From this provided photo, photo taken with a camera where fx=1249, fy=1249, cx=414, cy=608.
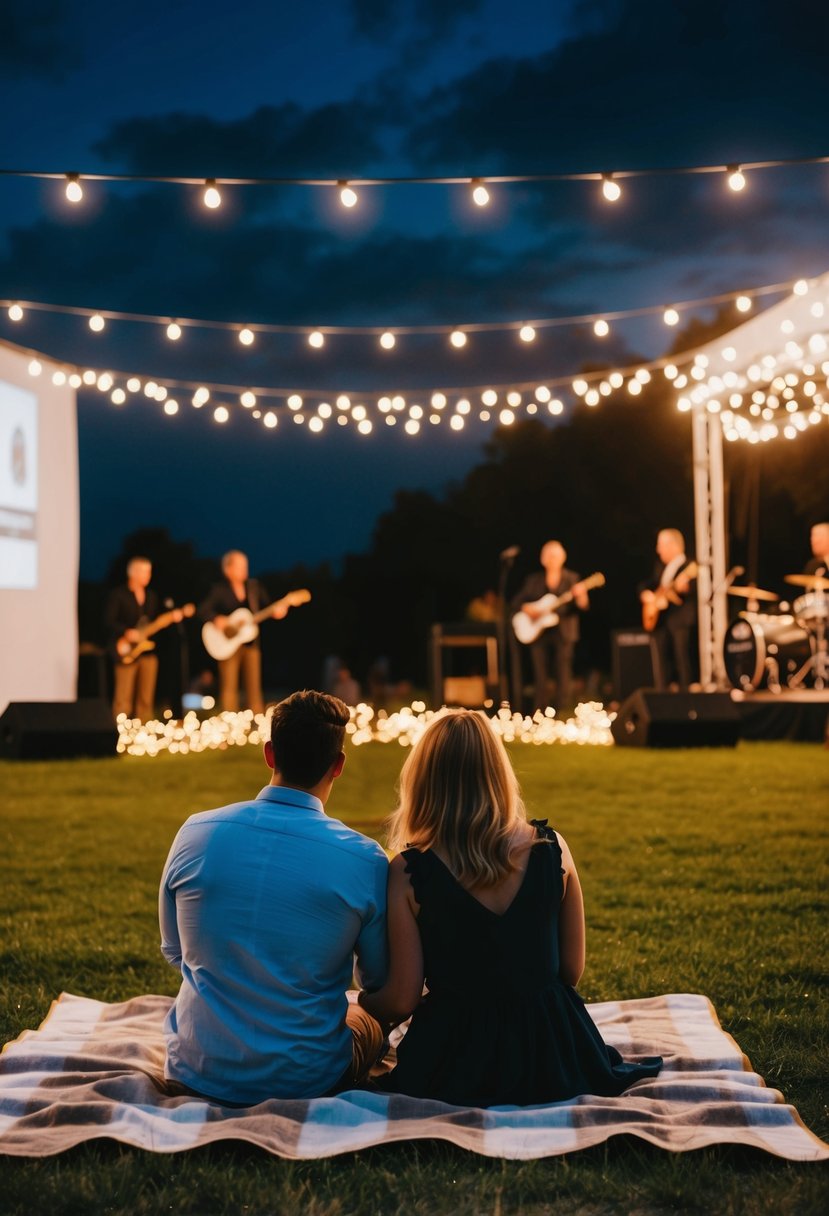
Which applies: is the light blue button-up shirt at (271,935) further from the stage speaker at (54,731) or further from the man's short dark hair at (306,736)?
the stage speaker at (54,731)

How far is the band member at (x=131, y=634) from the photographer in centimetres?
1181

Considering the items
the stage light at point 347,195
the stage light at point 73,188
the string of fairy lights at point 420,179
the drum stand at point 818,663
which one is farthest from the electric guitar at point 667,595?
the stage light at point 73,188

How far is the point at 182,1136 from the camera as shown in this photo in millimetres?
2328

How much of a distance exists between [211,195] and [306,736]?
4775 mm

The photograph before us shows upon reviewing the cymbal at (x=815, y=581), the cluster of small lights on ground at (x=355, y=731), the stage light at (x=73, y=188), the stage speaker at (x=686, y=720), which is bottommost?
the cluster of small lights on ground at (x=355, y=731)

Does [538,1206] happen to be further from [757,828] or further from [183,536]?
[183,536]

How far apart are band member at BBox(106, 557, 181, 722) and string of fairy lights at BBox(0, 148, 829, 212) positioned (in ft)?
18.8

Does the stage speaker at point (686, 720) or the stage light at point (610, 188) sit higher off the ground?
the stage light at point (610, 188)

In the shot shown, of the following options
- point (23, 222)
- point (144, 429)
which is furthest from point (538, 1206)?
point (144, 429)

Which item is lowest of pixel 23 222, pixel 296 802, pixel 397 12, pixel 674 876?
pixel 674 876

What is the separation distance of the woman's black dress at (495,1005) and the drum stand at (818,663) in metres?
8.93

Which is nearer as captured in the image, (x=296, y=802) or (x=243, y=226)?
(x=296, y=802)

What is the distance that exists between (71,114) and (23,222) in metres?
→ 2.53

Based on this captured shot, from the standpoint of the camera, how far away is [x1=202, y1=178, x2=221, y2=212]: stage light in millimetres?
6433
